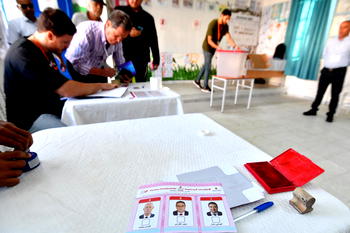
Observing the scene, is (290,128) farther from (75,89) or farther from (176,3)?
(176,3)

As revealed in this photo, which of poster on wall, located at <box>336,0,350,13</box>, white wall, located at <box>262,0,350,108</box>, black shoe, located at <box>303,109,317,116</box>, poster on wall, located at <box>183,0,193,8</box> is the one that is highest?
poster on wall, located at <box>183,0,193,8</box>

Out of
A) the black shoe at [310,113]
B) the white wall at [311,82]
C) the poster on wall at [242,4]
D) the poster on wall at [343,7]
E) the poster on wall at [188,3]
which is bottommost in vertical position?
the black shoe at [310,113]

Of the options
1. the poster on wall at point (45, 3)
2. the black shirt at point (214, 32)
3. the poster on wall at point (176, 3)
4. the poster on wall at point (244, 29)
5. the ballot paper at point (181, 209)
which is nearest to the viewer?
the ballot paper at point (181, 209)

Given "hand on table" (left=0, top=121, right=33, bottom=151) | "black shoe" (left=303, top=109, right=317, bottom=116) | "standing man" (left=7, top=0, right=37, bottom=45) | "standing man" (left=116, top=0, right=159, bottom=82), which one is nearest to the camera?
"hand on table" (left=0, top=121, right=33, bottom=151)

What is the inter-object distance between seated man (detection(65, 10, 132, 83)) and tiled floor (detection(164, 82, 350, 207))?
163 cm

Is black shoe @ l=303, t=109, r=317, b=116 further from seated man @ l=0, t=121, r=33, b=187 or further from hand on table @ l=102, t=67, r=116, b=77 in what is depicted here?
seated man @ l=0, t=121, r=33, b=187

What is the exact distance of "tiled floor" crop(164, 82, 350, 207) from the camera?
1.57m

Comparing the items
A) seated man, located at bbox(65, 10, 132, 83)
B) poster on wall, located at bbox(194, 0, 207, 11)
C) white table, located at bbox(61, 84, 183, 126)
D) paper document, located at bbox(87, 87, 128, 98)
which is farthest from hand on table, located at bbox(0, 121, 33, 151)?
poster on wall, located at bbox(194, 0, 207, 11)

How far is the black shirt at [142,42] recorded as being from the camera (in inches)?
90.0

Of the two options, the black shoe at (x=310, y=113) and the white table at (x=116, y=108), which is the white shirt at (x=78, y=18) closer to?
the white table at (x=116, y=108)

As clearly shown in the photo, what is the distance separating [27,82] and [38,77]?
3.2 inches

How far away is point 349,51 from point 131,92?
9.30 ft

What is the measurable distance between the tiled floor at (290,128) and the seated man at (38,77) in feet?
5.91

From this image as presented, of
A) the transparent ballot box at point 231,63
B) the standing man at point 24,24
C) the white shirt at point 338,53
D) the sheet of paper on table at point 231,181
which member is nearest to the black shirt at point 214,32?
the transparent ballot box at point 231,63
